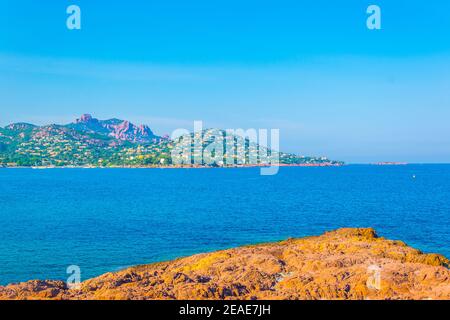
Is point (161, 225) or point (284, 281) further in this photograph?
point (161, 225)

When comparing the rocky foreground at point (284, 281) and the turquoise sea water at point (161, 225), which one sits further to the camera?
the turquoise sea water at point (161, 225)

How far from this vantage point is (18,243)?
47.5 m

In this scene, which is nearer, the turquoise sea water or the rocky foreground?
the rocky foreground

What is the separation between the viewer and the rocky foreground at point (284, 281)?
2023 centimetres

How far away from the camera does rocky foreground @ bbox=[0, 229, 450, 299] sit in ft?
66.4

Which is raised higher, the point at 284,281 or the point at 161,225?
the point at 284,281

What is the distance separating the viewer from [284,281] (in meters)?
23.2

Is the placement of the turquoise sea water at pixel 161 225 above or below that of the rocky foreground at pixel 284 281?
below

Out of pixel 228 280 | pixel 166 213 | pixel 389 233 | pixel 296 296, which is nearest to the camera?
pixel 296 296

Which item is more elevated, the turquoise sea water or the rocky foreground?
the rocky foreground
